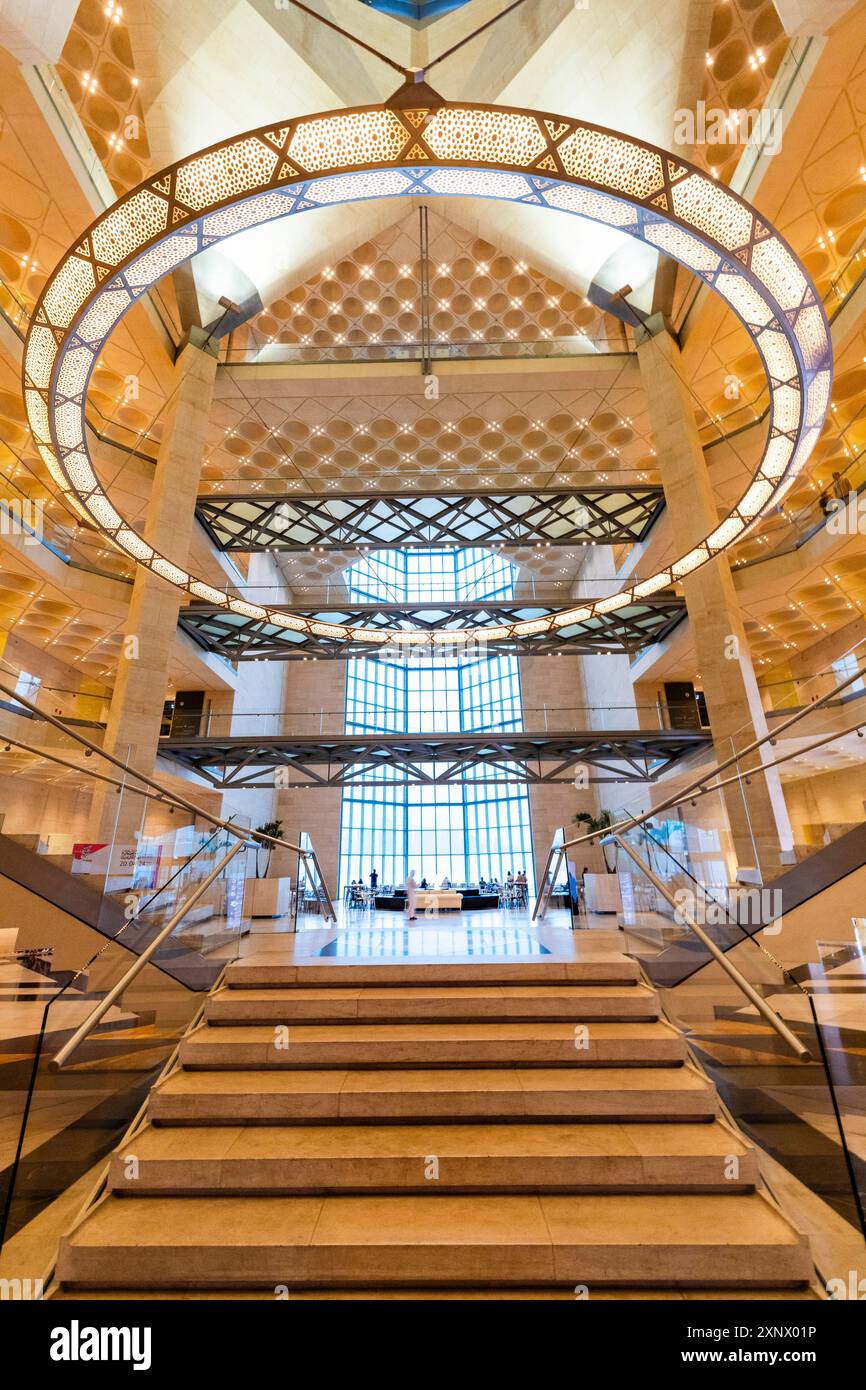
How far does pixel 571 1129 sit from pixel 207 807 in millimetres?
19206

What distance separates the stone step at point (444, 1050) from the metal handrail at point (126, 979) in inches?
23.0

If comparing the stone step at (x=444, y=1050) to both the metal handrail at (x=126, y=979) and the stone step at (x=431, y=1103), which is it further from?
the metal handrail at (x=126, y=979)

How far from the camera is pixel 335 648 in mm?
18875

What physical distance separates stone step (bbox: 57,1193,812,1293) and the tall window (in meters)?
23.6

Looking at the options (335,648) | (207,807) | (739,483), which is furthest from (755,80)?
(207,807)

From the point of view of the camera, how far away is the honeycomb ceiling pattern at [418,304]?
1408cm

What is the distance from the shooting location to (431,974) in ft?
13.9

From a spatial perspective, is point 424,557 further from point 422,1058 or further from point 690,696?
point 422,1058

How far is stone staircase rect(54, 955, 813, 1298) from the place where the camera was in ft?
7.56

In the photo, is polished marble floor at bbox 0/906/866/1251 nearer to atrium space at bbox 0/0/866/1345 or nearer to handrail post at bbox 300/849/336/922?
atrium space at bbox 0/0/866/1345

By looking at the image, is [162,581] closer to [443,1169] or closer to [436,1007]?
[436,1007]

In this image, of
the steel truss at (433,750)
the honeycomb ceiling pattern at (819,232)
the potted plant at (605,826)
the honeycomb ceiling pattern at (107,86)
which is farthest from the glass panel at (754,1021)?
the honeycomb ceiling pattern at (107,86)

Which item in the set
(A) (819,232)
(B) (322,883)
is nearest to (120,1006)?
(B) (322,883)

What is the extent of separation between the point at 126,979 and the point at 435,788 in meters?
26.4
